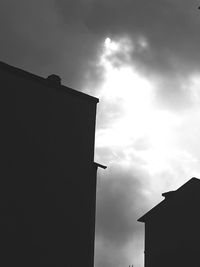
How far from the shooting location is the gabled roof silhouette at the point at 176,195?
87.2 ft

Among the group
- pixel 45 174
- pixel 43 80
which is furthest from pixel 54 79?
pixel 45 174

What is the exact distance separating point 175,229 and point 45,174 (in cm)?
1257

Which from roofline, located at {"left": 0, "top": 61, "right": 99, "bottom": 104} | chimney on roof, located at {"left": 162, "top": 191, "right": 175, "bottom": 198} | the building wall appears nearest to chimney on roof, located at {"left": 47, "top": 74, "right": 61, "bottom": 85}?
roofline, located at {"left": 0, "top": 61, "right": 99, "bottom": 104}

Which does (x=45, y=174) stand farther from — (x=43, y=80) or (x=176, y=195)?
(x=176, y=195)

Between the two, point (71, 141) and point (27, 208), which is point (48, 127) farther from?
point (27, 208)

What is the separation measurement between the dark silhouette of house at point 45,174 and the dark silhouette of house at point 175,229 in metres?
8.95

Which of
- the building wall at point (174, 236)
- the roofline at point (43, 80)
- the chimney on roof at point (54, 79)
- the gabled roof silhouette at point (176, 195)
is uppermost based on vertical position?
the chimney on roof at point (54, 79)

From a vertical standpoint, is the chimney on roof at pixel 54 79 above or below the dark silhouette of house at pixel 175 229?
above

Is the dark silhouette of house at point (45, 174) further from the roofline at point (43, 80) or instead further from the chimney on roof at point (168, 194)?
the chimney on roof at point (168, 194)

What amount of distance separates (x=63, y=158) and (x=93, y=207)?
2760 millimetres

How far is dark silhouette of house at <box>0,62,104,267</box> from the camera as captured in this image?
16.9m

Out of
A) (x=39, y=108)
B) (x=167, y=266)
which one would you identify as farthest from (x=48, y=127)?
(x=167, y=266)

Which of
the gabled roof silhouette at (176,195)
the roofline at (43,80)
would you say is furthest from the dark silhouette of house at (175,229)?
the roofline at (43,80)

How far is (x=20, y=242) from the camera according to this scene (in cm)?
1667
